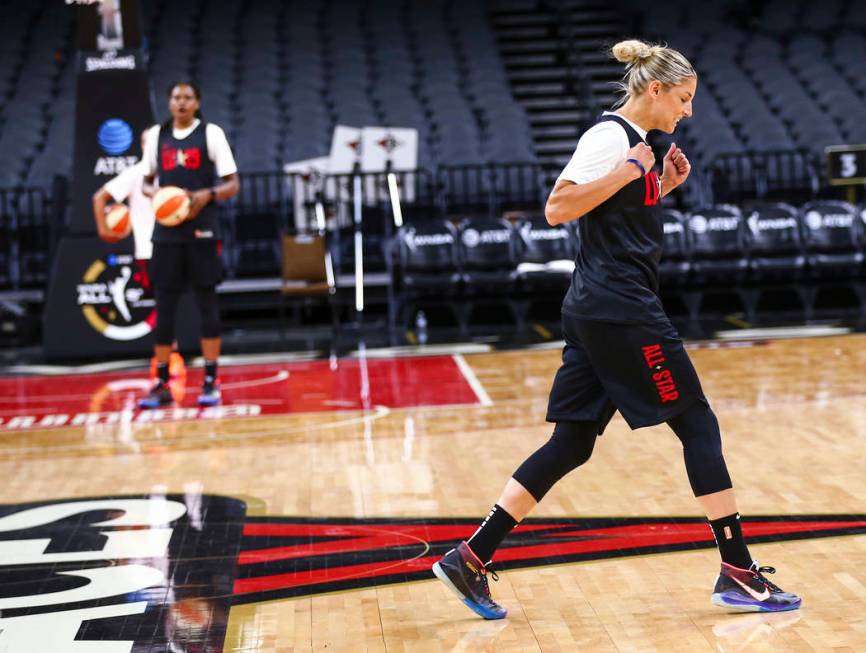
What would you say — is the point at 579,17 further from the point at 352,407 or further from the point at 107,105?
the point at 352,407

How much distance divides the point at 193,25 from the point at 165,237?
1012cm

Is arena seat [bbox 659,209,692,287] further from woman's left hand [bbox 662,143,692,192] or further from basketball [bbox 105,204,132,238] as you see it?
woman's left hand [bbox 662,143,692,192]

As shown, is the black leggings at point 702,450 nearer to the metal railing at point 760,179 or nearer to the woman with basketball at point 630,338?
the woman with basketball at point 630,338

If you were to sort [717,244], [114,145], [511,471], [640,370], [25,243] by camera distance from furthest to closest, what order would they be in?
[25,243] → [717,244] → [114,145] → [511,471] → [640,370]

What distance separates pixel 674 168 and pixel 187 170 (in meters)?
4.15

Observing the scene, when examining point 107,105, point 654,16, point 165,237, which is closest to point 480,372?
point 165,237

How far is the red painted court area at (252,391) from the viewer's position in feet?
24.5

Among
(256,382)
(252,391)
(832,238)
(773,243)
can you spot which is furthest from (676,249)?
(252,391)

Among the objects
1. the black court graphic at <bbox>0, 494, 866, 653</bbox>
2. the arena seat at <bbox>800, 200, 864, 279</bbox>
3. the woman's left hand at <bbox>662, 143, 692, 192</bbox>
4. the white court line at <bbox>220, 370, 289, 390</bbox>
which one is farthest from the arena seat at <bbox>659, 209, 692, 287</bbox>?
the woman's left hand at <bbox>662, 143, 692, 192</bbox>

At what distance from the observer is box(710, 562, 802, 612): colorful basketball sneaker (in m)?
3.46

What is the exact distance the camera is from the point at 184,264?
Result: 7.38 m

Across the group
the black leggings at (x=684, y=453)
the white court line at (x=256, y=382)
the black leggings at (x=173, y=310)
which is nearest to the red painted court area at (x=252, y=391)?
the white court line at (x=256, y=382)

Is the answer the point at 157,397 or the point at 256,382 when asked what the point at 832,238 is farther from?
the point at 157,397

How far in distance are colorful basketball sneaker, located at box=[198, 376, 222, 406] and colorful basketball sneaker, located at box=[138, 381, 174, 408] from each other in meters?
Answer: 0.23
